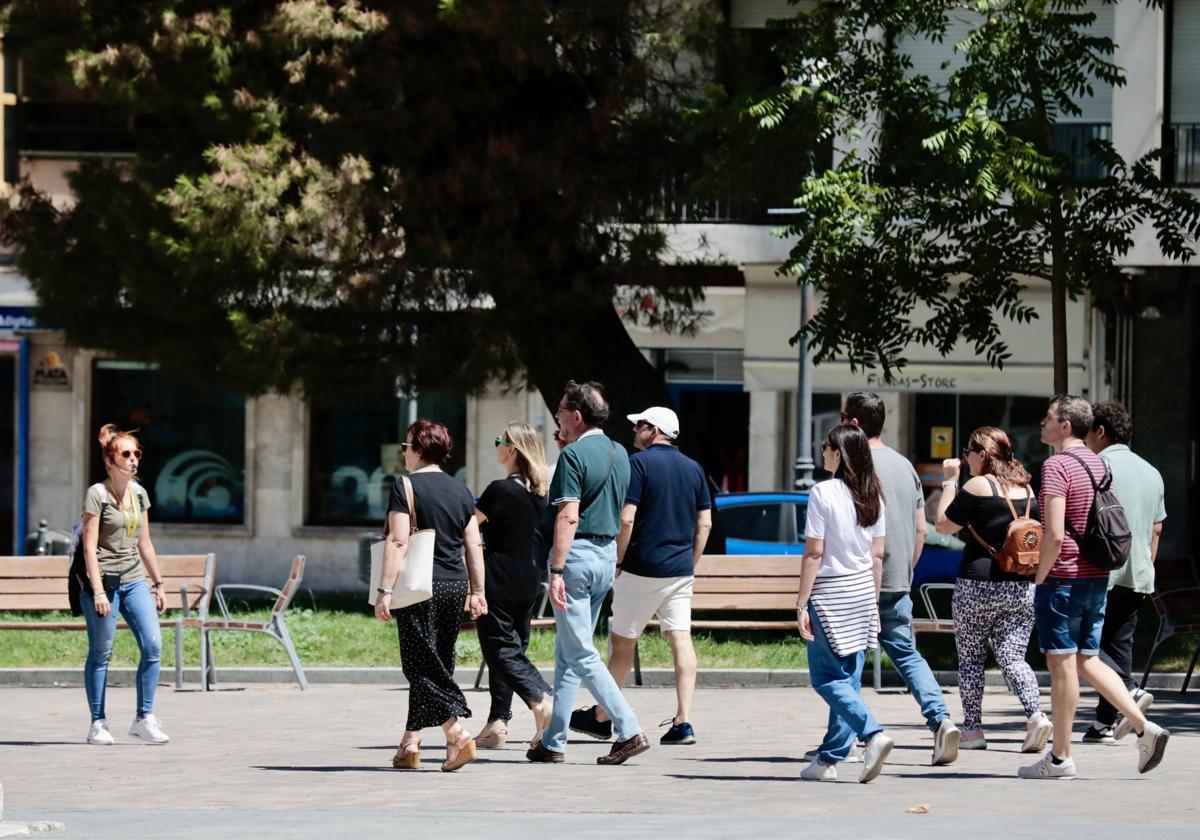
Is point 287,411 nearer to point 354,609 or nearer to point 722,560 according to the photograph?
point 354,609

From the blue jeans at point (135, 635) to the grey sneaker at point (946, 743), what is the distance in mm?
4197

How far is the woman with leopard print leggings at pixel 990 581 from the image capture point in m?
10.8

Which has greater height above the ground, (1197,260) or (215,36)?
(215,36)

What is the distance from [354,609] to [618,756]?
1195 centimetres

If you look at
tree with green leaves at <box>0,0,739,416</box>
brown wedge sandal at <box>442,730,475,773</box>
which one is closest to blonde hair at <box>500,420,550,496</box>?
brown wedge sandal at <box>442,730,475,773</box>

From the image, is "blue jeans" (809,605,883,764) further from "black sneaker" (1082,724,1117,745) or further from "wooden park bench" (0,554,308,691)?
"wooden park bench" (0,554,308,691)

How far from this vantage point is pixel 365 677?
1616 centimetres

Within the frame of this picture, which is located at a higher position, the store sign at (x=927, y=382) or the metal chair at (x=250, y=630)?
the store sign at (x=927, y=382)

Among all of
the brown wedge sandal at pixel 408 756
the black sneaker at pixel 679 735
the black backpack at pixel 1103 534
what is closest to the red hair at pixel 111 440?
the brown wedge sandal at pixel 408 756

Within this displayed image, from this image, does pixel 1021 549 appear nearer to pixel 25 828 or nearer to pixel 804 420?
pixel 25 828

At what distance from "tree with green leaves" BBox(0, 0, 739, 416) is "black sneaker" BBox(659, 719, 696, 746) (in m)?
8.85

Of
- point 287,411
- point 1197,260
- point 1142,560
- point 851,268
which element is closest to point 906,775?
point 1142,560

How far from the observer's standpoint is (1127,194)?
18688 mm

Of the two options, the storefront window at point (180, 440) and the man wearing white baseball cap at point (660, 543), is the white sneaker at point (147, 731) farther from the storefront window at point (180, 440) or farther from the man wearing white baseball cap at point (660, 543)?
the storefront window at point (180, 440)
